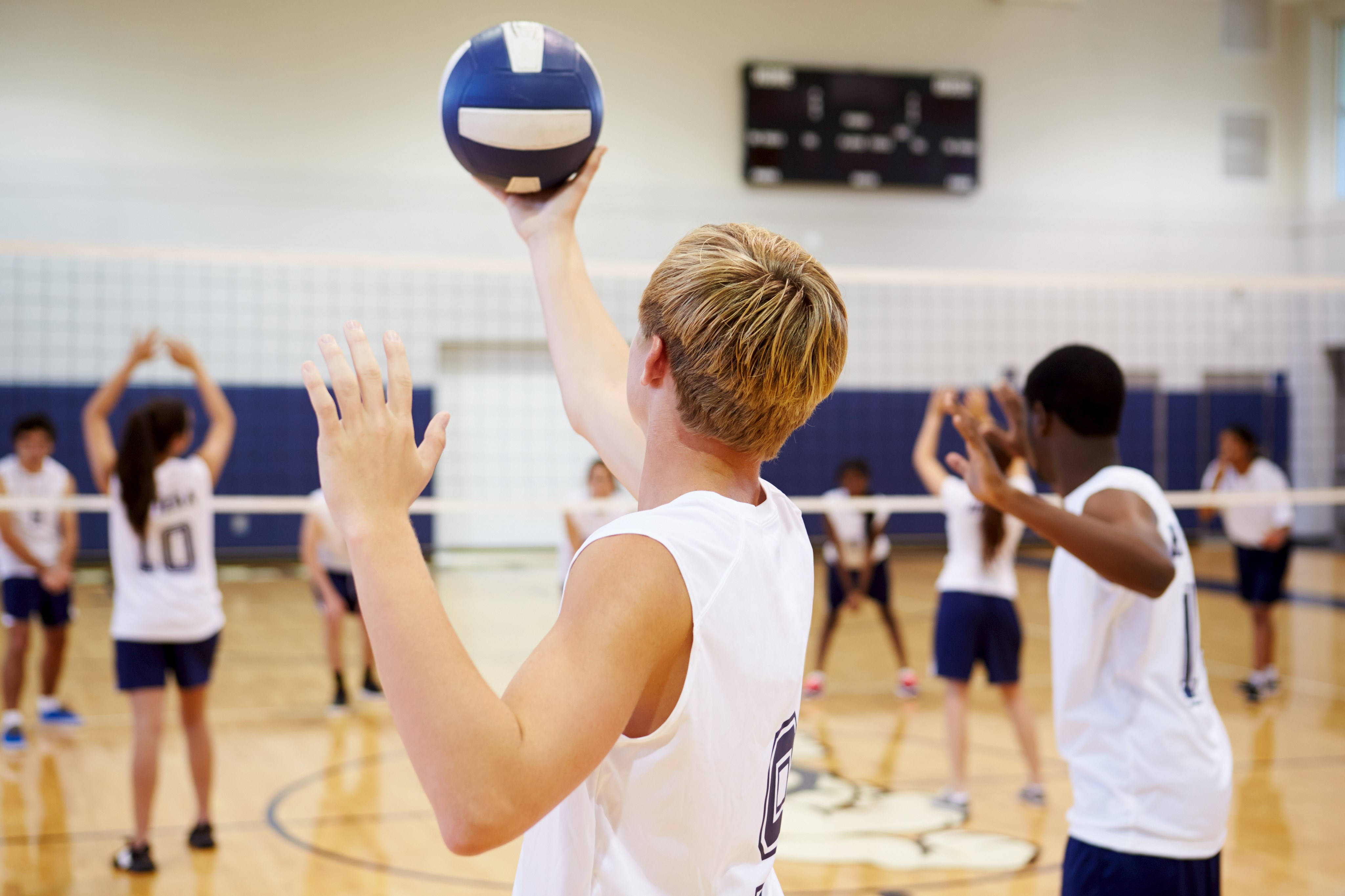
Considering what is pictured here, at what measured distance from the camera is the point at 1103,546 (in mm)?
2064

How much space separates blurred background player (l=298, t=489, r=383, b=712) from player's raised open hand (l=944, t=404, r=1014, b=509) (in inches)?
203

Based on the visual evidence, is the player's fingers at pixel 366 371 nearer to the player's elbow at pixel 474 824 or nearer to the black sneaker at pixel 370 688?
the player's elbow at pixel 474 824

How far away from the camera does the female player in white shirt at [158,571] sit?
13.8ft

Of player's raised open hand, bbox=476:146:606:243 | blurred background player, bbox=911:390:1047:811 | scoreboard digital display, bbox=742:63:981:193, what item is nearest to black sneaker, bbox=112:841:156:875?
blurred background player, bbox=911:390:1047:811

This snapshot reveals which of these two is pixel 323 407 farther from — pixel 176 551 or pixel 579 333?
pixel 176 551

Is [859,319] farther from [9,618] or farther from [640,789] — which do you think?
[640,789]

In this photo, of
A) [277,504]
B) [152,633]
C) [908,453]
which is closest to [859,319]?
[908,453]

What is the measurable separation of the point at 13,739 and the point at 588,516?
3.02 m

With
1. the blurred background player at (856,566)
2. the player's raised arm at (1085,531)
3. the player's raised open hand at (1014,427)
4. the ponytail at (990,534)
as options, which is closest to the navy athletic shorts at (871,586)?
the blurred background player at (856,566)

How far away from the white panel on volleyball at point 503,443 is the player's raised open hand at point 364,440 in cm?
1157

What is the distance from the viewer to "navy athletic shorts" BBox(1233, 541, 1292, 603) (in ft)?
23.8

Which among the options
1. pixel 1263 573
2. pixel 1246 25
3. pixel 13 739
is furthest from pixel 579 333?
pixel 1246 25

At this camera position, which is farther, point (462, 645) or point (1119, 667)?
point (1119, 667)

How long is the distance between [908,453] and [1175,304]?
3.71 metres
